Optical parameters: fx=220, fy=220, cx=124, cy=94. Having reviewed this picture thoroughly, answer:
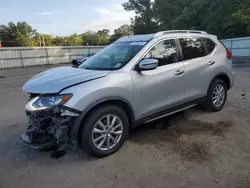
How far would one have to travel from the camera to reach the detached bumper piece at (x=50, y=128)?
2926mm

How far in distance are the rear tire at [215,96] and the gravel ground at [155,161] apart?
0.45 m

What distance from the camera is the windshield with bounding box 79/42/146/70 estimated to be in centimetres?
358

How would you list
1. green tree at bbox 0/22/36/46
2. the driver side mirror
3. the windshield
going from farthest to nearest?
green tree at bbox 0/22/36/46 < the windshield < the driver side mirror

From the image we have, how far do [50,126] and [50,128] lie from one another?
0.09 feet

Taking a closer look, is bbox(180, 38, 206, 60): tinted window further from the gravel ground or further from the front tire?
the front tire

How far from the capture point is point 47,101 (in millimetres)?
2963

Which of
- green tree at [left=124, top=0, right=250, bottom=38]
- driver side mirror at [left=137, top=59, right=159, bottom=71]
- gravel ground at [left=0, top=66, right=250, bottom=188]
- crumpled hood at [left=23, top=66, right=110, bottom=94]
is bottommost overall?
gravel ground at [left=0, top=66, right=250, bottom=188]

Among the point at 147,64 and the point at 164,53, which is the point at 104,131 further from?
the point at 164,53

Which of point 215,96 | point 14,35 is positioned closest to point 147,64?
point 215,96

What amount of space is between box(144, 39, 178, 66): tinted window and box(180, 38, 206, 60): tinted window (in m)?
0.26

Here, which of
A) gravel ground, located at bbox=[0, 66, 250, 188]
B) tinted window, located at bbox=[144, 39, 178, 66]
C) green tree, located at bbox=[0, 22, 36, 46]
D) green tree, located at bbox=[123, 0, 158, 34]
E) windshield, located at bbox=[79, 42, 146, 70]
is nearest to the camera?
gravel ground, located at bbox=[0, 66, 250, 188]

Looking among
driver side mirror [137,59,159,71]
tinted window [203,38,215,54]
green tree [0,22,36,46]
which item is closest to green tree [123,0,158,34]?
green tree [0,22,36,46]

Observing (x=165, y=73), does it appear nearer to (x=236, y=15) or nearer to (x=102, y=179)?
(x=102, y=179)

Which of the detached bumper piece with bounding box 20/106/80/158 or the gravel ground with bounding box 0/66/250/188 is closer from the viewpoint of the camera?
the gravel ground with bounding box 0/66/250/188
